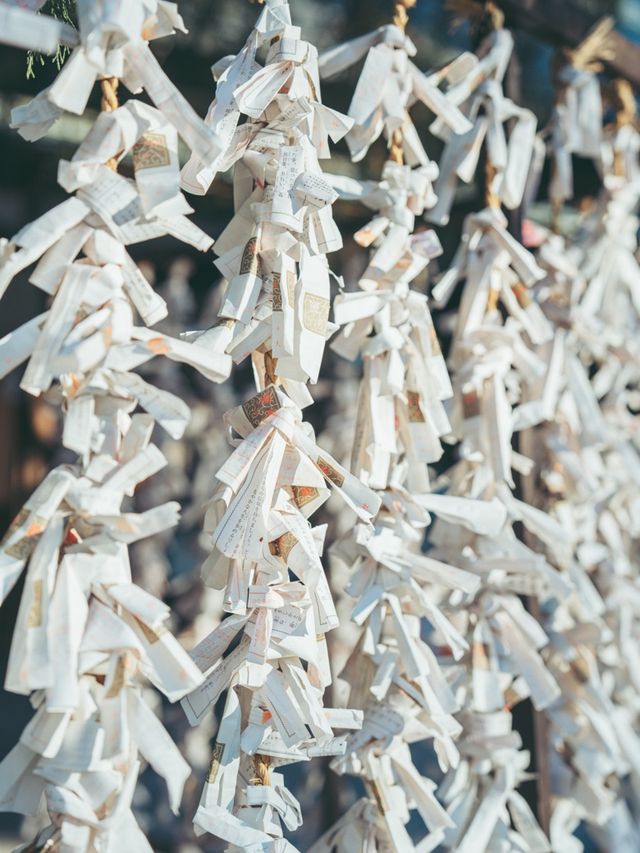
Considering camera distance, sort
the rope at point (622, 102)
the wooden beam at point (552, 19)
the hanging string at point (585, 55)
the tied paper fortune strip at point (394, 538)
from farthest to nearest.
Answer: the rope at point (622, 102), the hanging string at point (585, 55), the wooden beam at point (552, 19), the tied paper fortune strip at point (394, 538)

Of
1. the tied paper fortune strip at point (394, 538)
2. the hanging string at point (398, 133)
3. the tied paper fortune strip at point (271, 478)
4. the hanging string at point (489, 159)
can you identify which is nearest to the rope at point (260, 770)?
the tied paper fortune strip at point (271, 478)

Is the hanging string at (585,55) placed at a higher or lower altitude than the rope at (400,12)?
lower

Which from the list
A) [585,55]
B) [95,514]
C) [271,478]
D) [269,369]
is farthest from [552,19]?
[95,514]

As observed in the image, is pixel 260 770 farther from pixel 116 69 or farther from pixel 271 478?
pixel 116 69

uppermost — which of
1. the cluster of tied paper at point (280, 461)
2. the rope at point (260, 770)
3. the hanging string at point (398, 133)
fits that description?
the hanging string at point (398, 133)

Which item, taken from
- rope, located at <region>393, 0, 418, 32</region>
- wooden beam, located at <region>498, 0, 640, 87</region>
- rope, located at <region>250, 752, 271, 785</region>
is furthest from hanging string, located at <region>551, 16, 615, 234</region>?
rope, located at <region>250, 752, 271, 785</region>

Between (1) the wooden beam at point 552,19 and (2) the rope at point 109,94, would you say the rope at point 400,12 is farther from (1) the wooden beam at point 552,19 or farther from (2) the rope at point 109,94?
(2) the rope at point 109,94

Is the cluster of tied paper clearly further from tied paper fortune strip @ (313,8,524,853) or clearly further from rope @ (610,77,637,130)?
rope @ (610,77,637,130)

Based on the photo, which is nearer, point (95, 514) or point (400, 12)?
point (95, 514)

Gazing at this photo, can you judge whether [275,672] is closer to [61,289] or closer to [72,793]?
[72,793]
